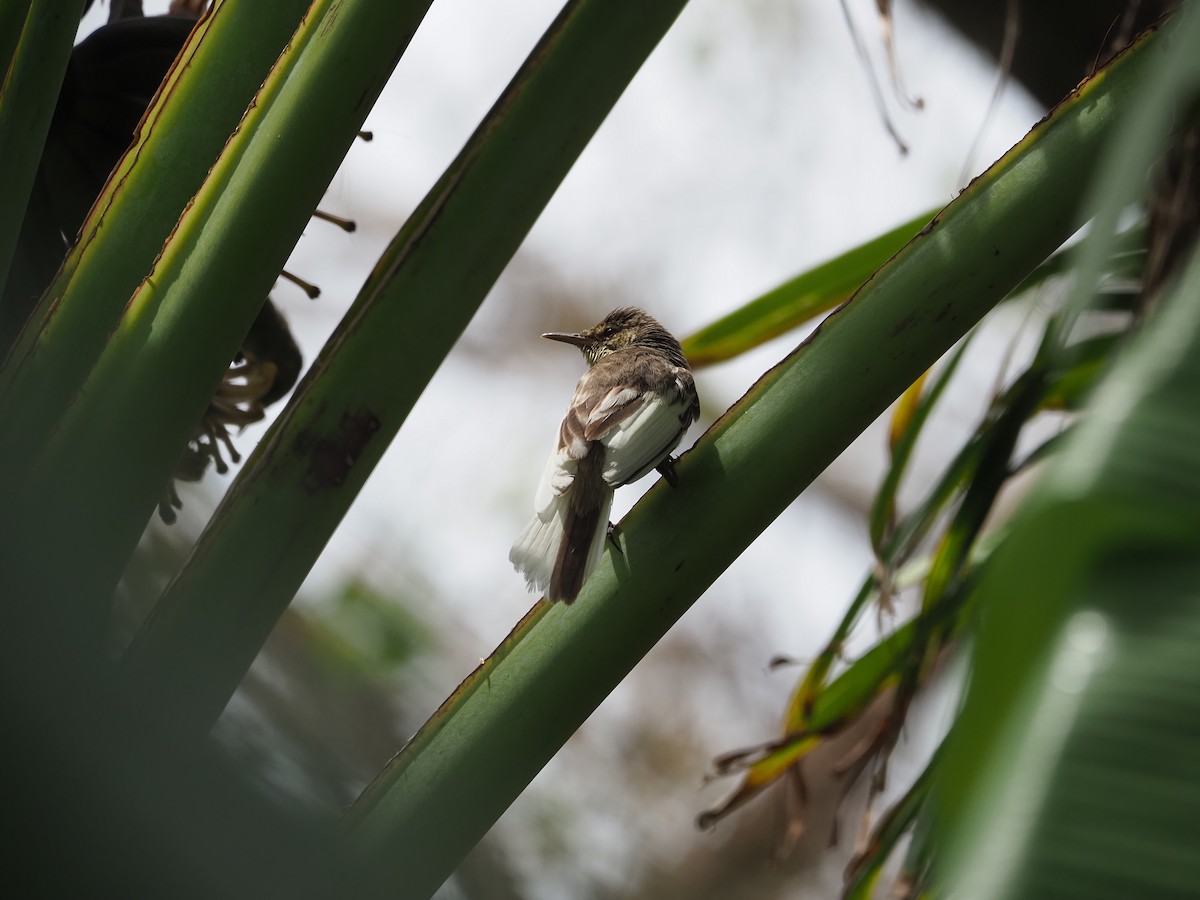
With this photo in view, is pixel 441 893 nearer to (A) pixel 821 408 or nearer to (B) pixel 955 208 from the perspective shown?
(A) pixel 821 408

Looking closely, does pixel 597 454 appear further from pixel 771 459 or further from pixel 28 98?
pixel 28 98

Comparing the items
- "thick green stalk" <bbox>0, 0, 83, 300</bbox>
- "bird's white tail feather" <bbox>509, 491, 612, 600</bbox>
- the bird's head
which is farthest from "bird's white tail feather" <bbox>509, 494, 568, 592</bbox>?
the bird's head

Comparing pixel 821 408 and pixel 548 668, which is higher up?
pixel 821 408

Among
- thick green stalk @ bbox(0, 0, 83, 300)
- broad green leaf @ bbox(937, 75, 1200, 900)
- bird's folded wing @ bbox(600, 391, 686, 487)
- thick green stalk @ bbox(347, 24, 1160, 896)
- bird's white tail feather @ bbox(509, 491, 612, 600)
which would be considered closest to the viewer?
broad green leaf @ bbox(937, 75, 1200, 900)

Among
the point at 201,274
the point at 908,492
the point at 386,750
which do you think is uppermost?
the point at 908,492

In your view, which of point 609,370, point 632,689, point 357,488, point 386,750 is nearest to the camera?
point 357,488

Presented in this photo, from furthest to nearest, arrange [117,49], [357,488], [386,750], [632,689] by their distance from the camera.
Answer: [632,689], [386,750], [117,49], [357,488]

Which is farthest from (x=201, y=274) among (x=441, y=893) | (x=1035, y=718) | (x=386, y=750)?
(x=386, y=750)

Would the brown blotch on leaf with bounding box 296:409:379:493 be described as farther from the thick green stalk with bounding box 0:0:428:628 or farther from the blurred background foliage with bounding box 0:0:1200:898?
the blurred background foliage with bounding box 0:0:1200:898
